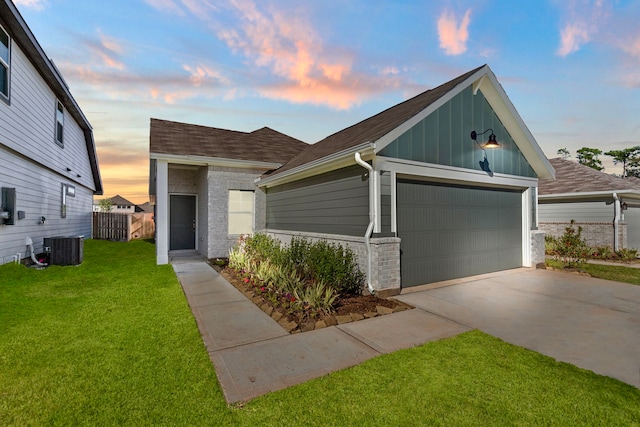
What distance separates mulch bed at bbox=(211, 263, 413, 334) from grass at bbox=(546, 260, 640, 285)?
21.3ft

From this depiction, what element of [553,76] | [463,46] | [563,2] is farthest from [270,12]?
[553,76]

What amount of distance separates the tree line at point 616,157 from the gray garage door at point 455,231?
31.9 meters

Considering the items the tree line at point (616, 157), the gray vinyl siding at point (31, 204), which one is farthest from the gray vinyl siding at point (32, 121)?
the tree line at point (616, 157)

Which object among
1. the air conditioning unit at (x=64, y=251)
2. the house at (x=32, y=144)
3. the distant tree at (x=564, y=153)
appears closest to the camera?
the house at (x=32, y=144)

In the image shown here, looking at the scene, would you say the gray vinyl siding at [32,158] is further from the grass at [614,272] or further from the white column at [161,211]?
the grass at [614,272]

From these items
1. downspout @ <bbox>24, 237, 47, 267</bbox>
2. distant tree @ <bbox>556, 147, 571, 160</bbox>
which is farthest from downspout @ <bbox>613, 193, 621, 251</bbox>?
distant tree @ <bbox>556, 147, 571, 160</bbox>

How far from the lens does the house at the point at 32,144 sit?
746cm

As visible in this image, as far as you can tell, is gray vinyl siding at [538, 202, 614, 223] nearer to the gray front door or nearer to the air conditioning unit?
the gray front door

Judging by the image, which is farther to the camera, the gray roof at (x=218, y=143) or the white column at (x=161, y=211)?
the gray roof at (x=218, y=143)

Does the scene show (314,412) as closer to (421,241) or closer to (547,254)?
(421,241)

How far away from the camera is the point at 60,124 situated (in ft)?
38.6

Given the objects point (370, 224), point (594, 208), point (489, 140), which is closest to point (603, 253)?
point (594, 208)

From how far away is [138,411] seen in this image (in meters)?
2.37

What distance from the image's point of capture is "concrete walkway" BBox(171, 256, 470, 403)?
2.94 meters
